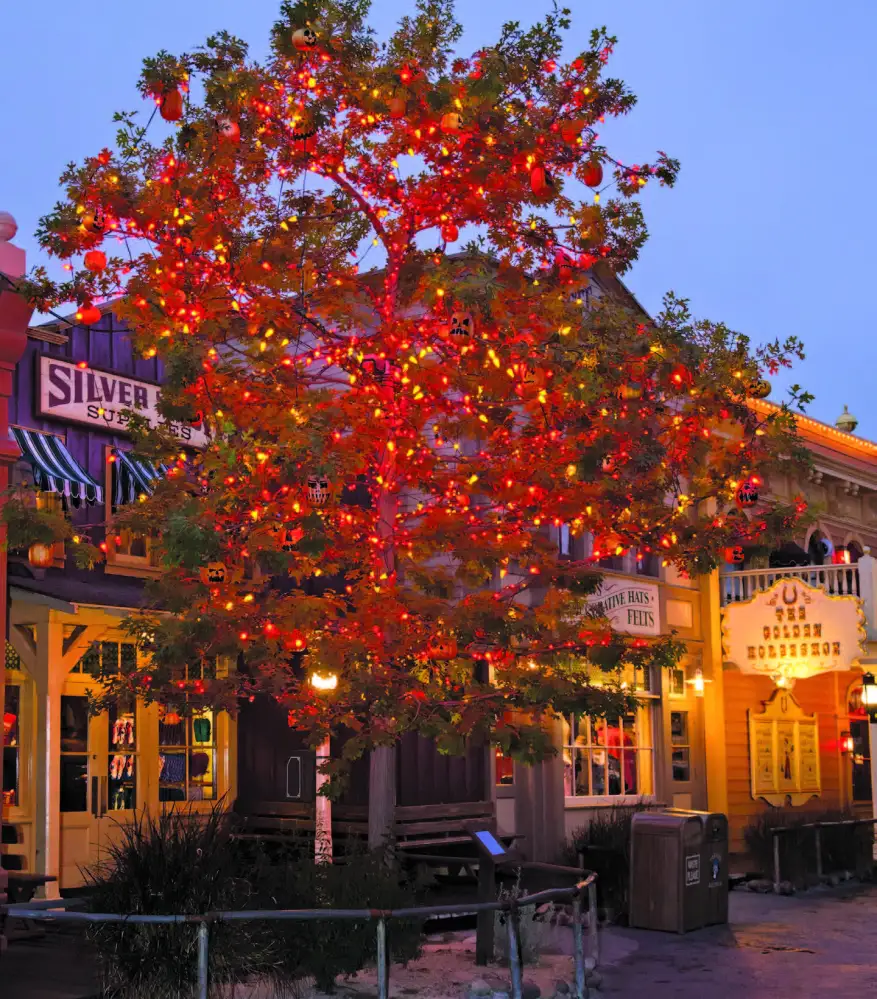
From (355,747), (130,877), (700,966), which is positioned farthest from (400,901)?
(700,966)

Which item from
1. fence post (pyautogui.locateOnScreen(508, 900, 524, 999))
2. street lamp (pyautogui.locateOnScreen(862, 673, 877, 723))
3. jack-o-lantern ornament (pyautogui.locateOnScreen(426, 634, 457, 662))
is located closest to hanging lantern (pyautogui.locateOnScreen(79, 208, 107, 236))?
jack-o-lantern ornament (pyautogui.locateOnScreen(426, 634, 457, 662))

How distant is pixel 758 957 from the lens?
1206 cm

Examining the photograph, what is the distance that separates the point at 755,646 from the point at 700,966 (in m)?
10.1

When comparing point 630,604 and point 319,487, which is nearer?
point 319,487

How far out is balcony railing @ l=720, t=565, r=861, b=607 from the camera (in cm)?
2116

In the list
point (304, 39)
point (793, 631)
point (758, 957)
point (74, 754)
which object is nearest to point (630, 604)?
point (793, 631)

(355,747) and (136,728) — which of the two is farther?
(136,728)

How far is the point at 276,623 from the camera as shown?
11.4 meters

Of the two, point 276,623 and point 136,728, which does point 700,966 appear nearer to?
point 276,623

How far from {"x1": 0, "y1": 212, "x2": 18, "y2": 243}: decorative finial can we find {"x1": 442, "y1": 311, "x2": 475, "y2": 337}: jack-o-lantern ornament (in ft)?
13.3

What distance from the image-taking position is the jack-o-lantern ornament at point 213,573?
34.8 ft

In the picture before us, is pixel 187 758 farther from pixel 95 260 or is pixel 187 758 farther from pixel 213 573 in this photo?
pixel 95 260

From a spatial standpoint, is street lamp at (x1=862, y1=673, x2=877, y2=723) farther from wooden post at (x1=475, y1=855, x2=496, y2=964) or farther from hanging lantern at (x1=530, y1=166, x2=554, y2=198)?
hanging lantern at (x1=530, y1=166, x2=554, y2=198)

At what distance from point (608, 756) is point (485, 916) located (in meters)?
8.23
